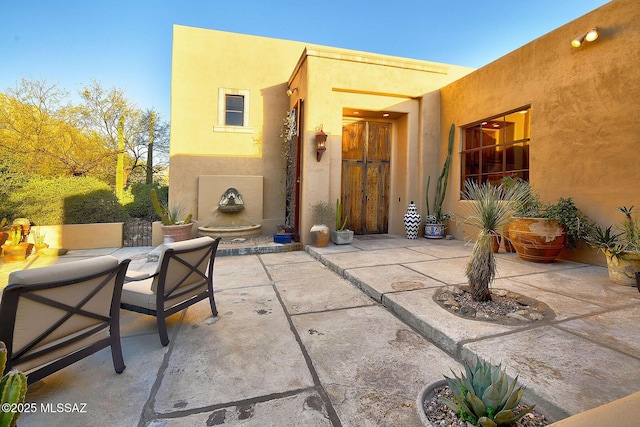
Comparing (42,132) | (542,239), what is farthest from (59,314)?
(42,132)

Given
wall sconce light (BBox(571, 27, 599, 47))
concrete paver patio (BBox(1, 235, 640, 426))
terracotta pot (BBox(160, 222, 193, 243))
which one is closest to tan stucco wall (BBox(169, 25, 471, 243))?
terracotta pot (BBox(160, 222, 193, 243))

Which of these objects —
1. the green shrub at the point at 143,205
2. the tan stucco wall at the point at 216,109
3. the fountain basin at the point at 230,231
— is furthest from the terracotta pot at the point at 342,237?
Answer: the green shrub at the point at 143,205

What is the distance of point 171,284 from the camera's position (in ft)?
7.89

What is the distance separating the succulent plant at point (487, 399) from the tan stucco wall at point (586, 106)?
4.44 meters

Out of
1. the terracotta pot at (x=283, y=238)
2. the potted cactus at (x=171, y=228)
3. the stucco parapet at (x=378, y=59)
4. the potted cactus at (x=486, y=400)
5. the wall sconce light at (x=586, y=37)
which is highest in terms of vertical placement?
the stucco parapet at (x=378, y=59)

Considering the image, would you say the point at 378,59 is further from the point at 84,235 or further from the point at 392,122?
the point at 84,235

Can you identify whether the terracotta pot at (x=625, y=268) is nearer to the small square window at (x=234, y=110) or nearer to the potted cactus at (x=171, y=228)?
the potted cactus at (x=171, y=228)

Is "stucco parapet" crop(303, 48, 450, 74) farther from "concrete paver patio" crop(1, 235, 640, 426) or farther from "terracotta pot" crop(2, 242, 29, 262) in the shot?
"terracotta pot" crop(2, 242, 29, 262)

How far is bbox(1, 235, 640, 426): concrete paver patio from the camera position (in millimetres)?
1518

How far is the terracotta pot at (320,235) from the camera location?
5.93 metres

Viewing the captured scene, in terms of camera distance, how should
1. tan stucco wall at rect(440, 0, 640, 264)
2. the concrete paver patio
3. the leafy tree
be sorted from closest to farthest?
the concrete paver patio < tan stucco wall at rect(440, 0, 640, 264) < the leafy tree

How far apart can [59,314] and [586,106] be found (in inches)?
269

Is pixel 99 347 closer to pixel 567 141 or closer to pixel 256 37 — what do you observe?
pixel 567 141

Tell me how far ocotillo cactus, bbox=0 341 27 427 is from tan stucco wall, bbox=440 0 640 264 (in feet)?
20.5
